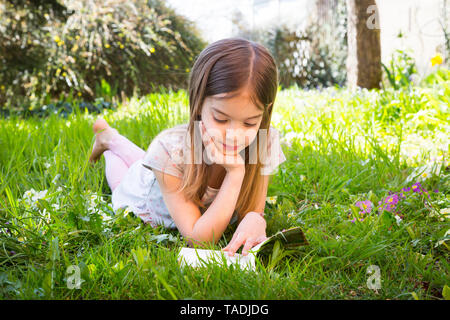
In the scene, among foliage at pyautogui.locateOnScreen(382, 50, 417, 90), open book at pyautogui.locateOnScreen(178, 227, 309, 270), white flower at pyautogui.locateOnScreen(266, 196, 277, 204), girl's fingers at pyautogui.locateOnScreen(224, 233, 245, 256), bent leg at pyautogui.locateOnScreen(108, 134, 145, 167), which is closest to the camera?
open book at pyautogui.locateOnScreen(178, 227, 309, 270)

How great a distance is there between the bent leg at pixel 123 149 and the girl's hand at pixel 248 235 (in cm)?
120

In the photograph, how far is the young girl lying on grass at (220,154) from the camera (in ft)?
4.91

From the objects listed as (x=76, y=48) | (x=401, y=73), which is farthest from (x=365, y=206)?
(x=76, y=48)

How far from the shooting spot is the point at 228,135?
1.51 meters

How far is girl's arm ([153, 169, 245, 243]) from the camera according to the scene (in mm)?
1600

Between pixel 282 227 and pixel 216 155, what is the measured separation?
453 millimetres

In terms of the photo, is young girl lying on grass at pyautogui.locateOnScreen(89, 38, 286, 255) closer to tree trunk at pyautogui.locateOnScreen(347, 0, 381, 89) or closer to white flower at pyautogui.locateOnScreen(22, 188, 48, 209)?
white flower at pyautogui.locateOnScreen(22, 188, 48, 209)

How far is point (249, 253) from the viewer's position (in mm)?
1433

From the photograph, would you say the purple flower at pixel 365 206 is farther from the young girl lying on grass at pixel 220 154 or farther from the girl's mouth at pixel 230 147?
the girl's mouth at pixel 230 147

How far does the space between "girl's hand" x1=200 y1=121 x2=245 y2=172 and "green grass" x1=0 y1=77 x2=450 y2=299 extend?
0.32 metres

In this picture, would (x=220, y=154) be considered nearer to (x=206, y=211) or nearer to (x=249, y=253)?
(x=206, y=211)

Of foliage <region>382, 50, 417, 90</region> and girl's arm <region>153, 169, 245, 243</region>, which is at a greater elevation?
foliage <region>382, 50, 417, 90</region>

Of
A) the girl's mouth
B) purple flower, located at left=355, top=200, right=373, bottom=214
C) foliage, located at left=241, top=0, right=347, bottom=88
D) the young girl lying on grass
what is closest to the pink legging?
the young girl lying on grass
